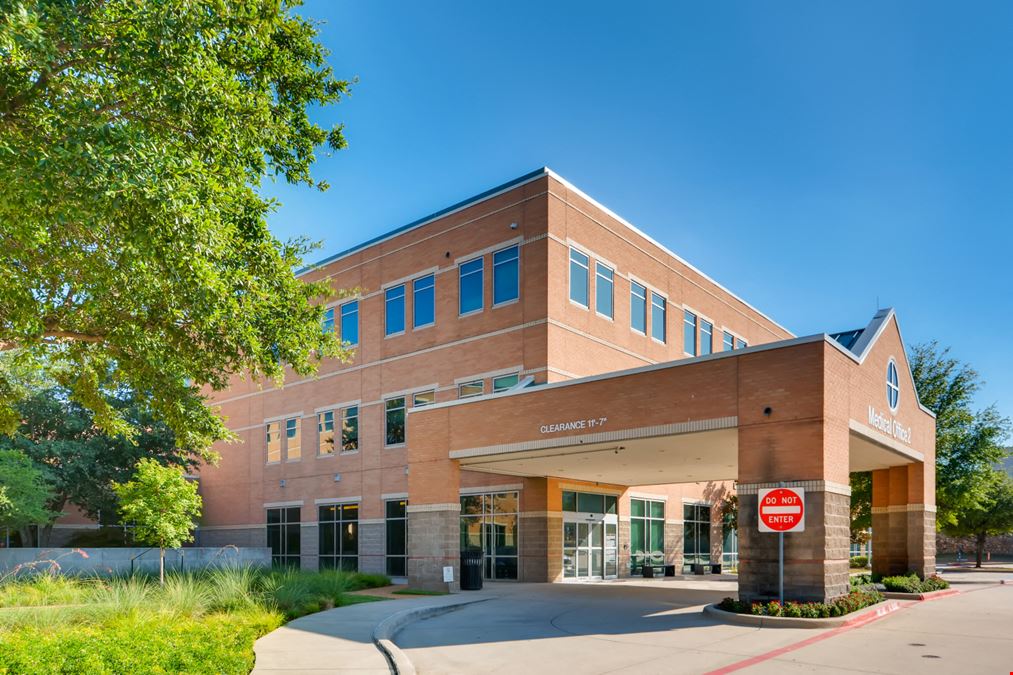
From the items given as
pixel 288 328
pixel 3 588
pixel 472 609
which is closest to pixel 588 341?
pixel 472 609

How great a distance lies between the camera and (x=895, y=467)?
2934 centimetres

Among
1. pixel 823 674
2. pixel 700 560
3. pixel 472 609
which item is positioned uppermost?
pixel 823 674

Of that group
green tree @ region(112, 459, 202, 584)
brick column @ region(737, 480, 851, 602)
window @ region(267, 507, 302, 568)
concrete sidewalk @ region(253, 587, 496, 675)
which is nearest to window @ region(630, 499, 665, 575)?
window @ region(267, 507, 302, 568)

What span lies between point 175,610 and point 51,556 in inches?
685

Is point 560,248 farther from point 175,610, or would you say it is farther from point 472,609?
point 175,610

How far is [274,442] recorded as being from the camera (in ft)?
144

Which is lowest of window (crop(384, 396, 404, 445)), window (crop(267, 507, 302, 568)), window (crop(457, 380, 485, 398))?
window (crop(267, 507, 302, 568))

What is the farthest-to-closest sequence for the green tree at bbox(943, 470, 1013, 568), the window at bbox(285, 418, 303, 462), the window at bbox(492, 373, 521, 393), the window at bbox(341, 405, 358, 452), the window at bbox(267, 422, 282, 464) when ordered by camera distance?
the green tree at bbox(943, 470, 1013, 568), the window at bbox(267, 422, 282, 464), the window at bbox(285, 418, 303, 462), the window at bbox(341, 405, 358, 452), the window at bbox(492, 373, 521, 393)

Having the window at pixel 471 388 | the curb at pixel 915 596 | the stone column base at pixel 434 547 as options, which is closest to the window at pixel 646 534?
the window at pixel 471 388

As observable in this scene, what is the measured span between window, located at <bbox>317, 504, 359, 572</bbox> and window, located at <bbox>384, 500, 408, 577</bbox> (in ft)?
7.52

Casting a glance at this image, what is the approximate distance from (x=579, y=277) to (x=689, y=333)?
10181 millimetres

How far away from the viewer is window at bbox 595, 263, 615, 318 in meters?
32.9

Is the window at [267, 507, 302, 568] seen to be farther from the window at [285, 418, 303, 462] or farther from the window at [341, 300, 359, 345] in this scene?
the window at [341, 300, 359, 345]

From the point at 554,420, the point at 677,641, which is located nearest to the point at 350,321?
the point at 554,420
